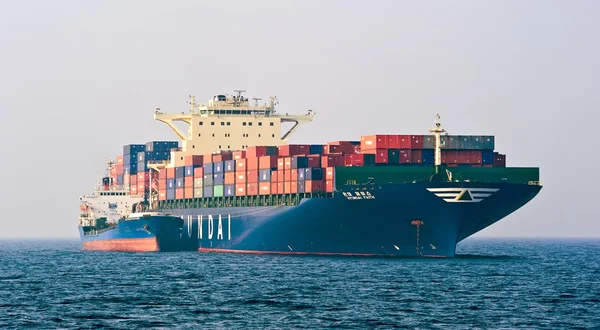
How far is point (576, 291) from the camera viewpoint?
5312cm

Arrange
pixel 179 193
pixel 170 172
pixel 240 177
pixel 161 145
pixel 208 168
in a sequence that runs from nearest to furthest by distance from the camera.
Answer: pixel 240 177, pixel 208 168, pixel 179 193, pixel 170 172, pixel 161 145

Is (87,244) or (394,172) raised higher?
(394,172)

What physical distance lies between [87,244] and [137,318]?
73143 mm

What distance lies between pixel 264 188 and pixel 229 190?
6.38m

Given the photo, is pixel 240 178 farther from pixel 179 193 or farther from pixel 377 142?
pixel 377 142

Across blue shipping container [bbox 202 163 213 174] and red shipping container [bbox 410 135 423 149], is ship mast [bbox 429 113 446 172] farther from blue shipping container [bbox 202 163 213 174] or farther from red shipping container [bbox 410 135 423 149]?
blue shipping container [bbox 202 163 213 174]

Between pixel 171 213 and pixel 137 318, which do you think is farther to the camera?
pixel 171 213

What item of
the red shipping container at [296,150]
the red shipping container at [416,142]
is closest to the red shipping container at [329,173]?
the red shipping container at [416,142]

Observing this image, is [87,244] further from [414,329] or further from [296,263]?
[414,329]

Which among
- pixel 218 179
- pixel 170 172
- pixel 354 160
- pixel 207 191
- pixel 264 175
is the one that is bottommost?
pixel 207 191

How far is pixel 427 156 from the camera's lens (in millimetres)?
72500

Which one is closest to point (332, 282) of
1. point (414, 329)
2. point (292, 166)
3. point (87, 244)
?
point (414, 329)

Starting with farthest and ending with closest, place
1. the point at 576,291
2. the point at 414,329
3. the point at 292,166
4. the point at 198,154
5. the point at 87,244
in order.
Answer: the point at 87,244, the point at 198,154, the point at 292,166, the point at 576,291, the point at 414,329

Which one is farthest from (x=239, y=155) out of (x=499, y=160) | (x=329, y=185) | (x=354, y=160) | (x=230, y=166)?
(x=499, y=160)
